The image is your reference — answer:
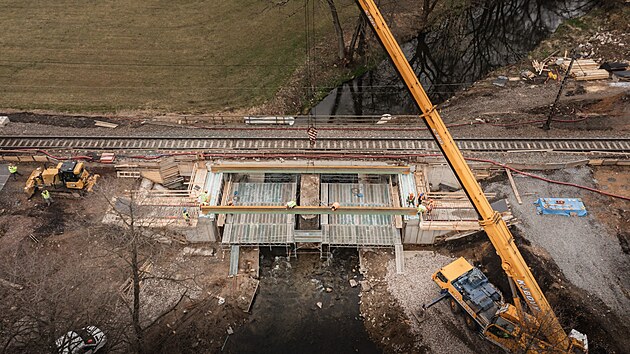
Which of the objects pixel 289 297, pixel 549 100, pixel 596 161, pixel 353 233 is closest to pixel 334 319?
pixel 289 297

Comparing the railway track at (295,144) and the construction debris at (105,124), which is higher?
the construction debris at (105,124)

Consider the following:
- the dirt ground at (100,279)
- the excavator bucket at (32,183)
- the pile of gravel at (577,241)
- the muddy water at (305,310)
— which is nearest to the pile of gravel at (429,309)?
the muddy water at (305,310)

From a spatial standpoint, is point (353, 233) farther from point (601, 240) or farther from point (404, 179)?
point (601, 240)

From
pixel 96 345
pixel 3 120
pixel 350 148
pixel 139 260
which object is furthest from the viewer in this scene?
pixel 3 120

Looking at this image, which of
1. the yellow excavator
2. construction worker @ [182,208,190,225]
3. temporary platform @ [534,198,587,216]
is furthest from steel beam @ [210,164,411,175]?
the yellow excavator

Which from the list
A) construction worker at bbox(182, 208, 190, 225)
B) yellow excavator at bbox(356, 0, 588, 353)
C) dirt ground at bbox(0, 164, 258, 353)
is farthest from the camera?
construction worker at bbox(182, 208, 190, 225)

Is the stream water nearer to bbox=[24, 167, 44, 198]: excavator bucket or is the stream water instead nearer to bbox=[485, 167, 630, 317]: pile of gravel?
bbox=[485, 167, 630, 317]: pile of gravel

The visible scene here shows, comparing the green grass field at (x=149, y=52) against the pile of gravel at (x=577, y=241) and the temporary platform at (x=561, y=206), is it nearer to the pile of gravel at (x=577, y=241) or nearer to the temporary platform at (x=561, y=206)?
the pile of gravel at (x=577, y=241)
